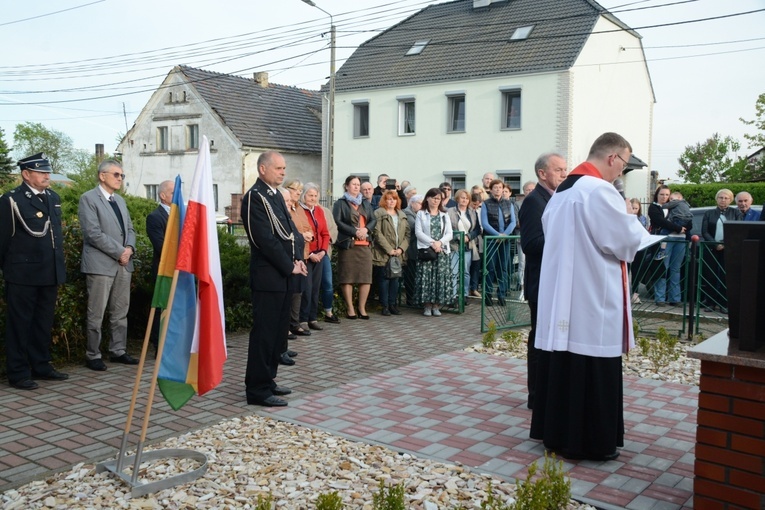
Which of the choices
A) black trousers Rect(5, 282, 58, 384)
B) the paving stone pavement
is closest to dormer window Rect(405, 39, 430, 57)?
the paving stone pavement

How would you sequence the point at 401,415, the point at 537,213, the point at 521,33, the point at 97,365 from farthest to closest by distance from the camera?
the point at 521,33 → the point at 97,365 → the point at 401,415 → the point at 537,213

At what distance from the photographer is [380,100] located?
33562 millimetres

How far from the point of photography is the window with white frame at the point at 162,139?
42.4m

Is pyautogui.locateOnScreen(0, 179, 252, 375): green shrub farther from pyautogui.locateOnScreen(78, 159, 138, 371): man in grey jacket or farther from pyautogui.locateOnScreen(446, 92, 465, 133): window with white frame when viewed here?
pyautogui.locateOnScreen(446, 92, 465, 133): window with white frame

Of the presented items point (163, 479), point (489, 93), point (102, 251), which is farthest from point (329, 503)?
point (489, 93)

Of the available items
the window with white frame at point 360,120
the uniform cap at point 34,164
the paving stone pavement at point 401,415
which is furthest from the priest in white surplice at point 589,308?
the window with white frame at point 360,120

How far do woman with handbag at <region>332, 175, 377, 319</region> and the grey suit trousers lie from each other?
12.1 ft

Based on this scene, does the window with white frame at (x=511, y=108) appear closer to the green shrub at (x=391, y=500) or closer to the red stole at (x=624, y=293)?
the red stole at (x=624, y=293)

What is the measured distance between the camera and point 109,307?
790cm

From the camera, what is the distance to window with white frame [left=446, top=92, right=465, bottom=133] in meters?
31.5

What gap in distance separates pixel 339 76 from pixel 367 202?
2549cm

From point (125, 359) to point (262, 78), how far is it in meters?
36.3

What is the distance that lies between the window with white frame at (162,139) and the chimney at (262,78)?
6.00m

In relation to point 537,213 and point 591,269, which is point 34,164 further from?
point 591,269
